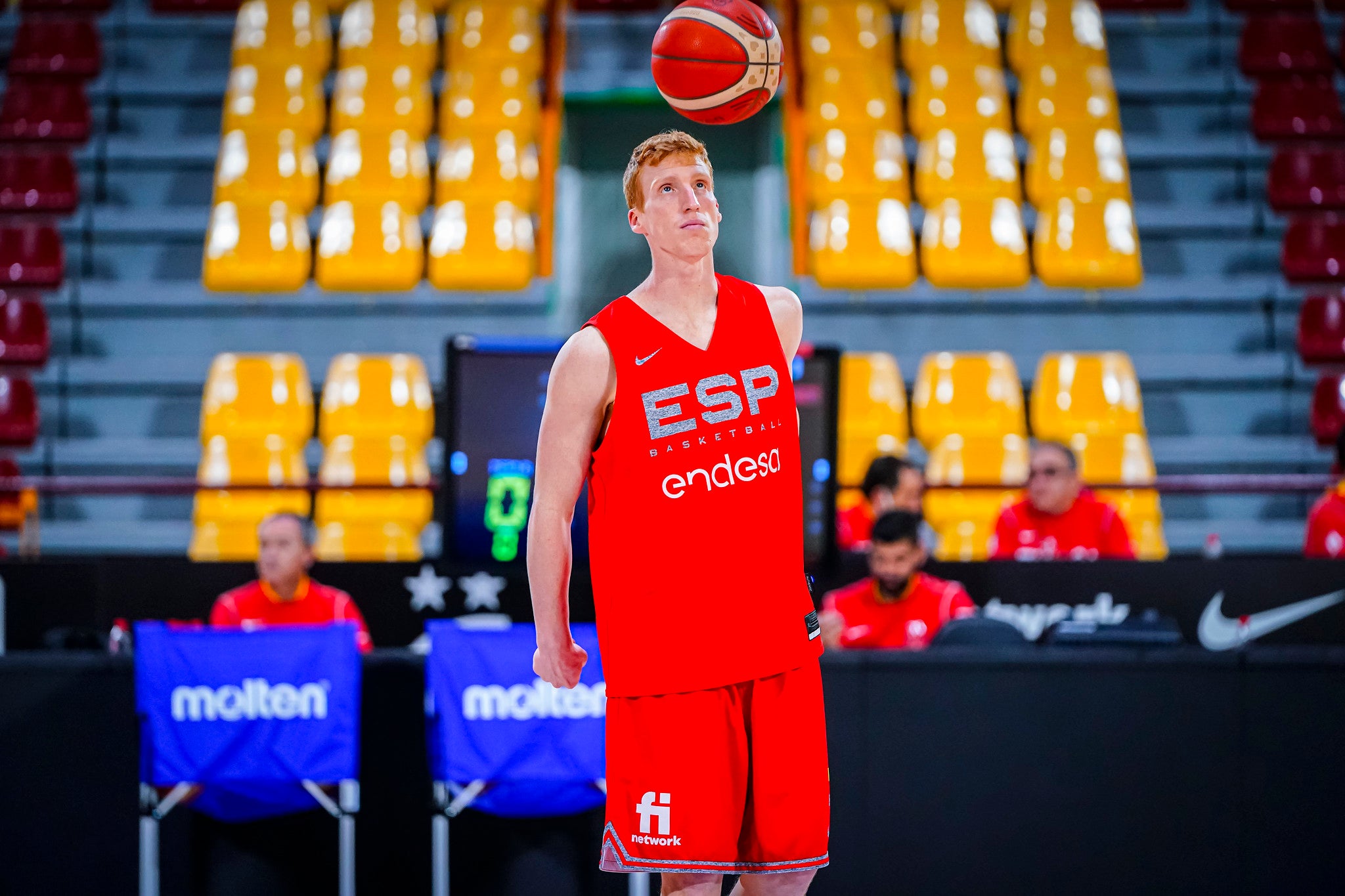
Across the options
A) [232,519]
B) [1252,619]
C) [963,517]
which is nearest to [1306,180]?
[963,517]

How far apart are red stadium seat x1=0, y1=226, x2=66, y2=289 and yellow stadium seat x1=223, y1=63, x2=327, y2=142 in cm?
152

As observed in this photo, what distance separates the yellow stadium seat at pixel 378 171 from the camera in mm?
10703

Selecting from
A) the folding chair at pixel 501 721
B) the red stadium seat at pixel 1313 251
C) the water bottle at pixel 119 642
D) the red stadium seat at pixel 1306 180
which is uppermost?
the red stadium seat at pixel 1306 180

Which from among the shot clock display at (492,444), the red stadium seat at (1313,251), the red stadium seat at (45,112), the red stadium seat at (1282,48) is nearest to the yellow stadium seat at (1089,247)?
the red stadium seat at (1313,251)

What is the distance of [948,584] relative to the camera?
6102 millimetres

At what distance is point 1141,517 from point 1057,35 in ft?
14.3

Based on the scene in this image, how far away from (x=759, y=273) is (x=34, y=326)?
5.27m

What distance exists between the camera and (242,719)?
4.68m

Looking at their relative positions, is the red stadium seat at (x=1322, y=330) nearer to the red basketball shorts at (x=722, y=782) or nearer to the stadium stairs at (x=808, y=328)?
the stadium stairs at (x=808, y=328)

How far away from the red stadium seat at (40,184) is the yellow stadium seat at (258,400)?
2232mm

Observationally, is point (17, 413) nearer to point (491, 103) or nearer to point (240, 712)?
point (491, 103)

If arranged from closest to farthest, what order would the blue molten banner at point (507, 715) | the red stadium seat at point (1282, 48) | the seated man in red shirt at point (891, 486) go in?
the blue molten banner at point (507, 715) < the seated man in red shirt at point (891, 486) < the red stadium seat at point (1282, 48)

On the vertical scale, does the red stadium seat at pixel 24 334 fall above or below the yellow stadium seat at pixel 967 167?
below

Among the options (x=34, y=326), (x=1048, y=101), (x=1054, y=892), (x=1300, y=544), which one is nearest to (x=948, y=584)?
(x=1054, y=892)
